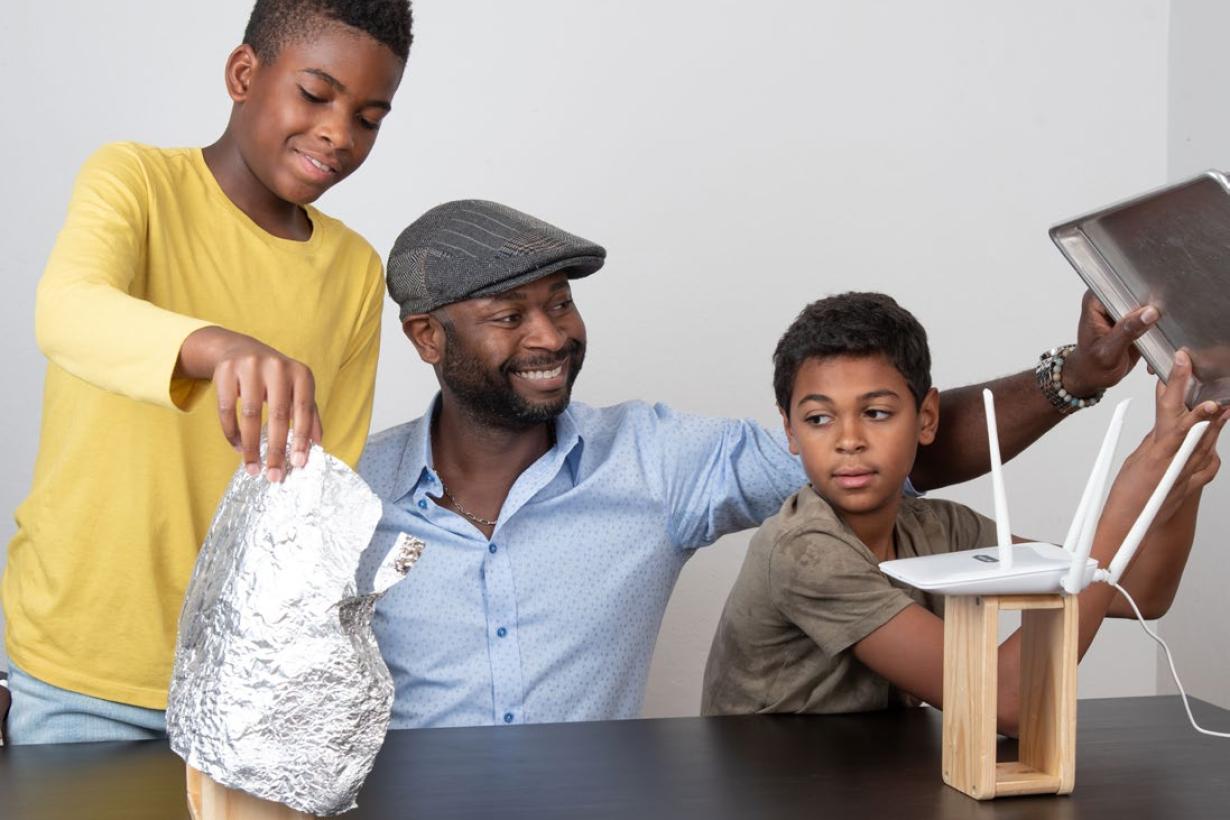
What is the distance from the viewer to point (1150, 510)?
3.56 ft

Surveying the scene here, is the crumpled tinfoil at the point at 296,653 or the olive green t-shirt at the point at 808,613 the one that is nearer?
the crumpled tinfoil at the point at 296,653

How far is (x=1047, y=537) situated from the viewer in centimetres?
272

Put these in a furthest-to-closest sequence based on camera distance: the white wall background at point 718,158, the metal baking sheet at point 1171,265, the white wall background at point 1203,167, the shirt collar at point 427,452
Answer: the white wall background at point 1203,167
the white wall background at point 718,158
the shirt collar at point 427,452
the metal baking sheet at point 1171,265

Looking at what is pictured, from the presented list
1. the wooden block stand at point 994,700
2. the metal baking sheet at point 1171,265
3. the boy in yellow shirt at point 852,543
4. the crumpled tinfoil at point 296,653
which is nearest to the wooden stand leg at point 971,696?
the wooden block stand at point 994,700

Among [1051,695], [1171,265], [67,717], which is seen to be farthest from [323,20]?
[1051,695]

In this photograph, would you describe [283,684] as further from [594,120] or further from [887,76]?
[887,76]

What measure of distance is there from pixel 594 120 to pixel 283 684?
1772 mm

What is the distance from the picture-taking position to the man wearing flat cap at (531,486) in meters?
1.64

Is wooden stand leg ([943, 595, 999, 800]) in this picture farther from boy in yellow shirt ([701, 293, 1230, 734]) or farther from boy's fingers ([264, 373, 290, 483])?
boy's fingers ([264, 373, 290, 483])

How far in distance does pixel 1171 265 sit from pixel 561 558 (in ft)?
2.64

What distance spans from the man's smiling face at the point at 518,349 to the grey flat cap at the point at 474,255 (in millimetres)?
27

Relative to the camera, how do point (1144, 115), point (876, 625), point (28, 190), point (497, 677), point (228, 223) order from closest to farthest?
point (876, 625) → point (228, 223) → point (497, 677) → point (28, 190) → point (1144, 115)

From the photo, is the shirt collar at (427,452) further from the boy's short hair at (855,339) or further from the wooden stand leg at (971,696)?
the wooden stand leg at (971,696)

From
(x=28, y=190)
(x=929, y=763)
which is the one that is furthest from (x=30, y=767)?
(x=28, y=190)
